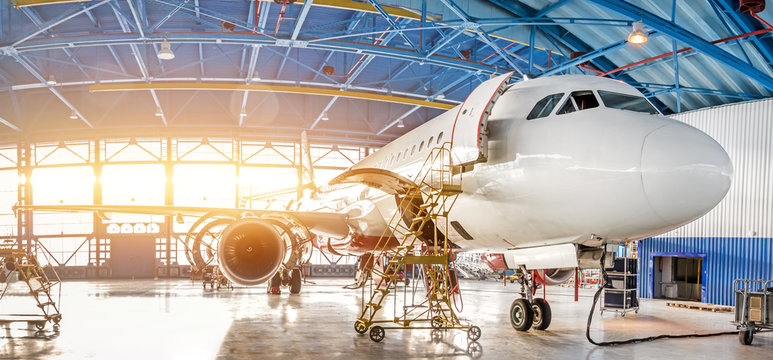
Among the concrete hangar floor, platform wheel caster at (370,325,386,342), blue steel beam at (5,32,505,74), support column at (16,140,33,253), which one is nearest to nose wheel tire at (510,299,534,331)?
Answer: the concrete hangar floor

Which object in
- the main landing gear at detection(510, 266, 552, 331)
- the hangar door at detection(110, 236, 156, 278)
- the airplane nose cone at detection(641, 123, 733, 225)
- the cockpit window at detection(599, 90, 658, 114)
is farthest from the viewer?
the hangar door at detection(110, 236, 156, 278)

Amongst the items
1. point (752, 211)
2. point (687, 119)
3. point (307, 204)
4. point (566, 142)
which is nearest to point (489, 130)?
point (566, 142)

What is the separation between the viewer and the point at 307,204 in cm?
2028

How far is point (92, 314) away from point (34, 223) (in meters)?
26.5

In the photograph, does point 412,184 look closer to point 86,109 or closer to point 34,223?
point 86,109

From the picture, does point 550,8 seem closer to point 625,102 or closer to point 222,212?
point 625,102

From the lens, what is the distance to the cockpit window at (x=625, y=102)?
303 inches

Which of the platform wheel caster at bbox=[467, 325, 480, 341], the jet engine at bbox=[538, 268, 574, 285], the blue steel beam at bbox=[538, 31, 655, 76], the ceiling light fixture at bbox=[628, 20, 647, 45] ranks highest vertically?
the blue steel beam at bbox=[538, 31, 655, 76]

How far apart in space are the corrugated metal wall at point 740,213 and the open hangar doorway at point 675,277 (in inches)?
80.9

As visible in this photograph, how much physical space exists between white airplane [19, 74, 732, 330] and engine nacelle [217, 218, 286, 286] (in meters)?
0.02

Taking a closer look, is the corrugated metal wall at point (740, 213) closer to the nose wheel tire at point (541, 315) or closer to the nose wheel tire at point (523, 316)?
the nose wheel tire at point (541, 315)

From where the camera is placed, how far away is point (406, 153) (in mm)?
11570

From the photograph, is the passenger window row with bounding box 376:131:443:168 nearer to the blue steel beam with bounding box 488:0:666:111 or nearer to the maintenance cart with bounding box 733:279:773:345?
the maintenance cart with bounding box 733:279:773:345

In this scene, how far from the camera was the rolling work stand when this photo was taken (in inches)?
629
